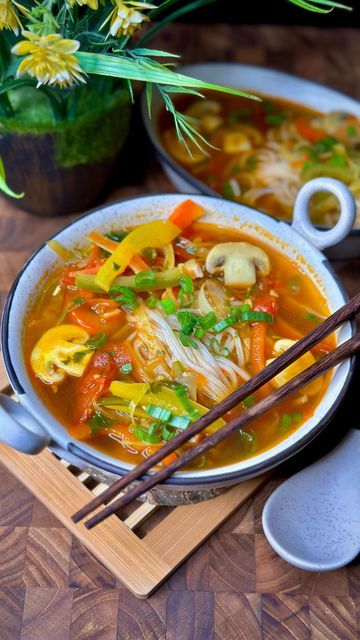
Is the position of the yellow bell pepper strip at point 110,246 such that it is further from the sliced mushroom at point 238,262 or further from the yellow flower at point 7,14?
the yellow flower at point 7,14

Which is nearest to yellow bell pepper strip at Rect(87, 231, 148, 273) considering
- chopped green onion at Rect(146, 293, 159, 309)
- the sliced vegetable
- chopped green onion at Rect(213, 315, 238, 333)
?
chopped green onion at Rect(146, 293, 159, 309)

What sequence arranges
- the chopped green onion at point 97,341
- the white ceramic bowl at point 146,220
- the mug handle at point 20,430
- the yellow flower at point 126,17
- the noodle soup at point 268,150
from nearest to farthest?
1. the mug handle at point 20,430
2. the white ceramic bowl at point 146,220
3. the yellow flower at point 126,17
4. the chopped green onion at point 97,341
5. the noodle soup at point 268,150

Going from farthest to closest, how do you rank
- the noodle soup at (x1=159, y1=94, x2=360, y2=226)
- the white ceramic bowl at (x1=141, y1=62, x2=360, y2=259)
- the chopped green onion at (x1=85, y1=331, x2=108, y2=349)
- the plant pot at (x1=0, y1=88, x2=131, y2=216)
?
the white ceramic bowl at (x1=141, y1=62, x2=360, y2=259), the noodle soup at (x1=159, y1=94, x2=360, y2=226), the plant pot at (x1=0, y1=88, x2=131, y2=216), the chopped green onion at (x1=85, y1=331, x2=108, y2=349)

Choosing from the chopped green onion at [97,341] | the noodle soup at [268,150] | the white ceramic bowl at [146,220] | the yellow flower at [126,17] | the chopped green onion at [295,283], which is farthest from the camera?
the noodle soup at [268,150]

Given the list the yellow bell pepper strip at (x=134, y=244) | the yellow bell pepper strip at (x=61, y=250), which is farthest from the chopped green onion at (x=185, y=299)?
the yellow bell pepper strip at (x=61, y=250)

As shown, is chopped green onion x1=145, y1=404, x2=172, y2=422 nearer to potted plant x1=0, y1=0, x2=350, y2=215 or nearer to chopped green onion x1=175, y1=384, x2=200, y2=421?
chopped green onion x1=175, y1=384, x2=200, y2=421

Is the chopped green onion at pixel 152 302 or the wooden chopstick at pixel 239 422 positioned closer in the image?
Result: the wooden chopstick at pixel 239 422

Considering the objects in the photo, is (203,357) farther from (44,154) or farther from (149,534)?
(44,154)
